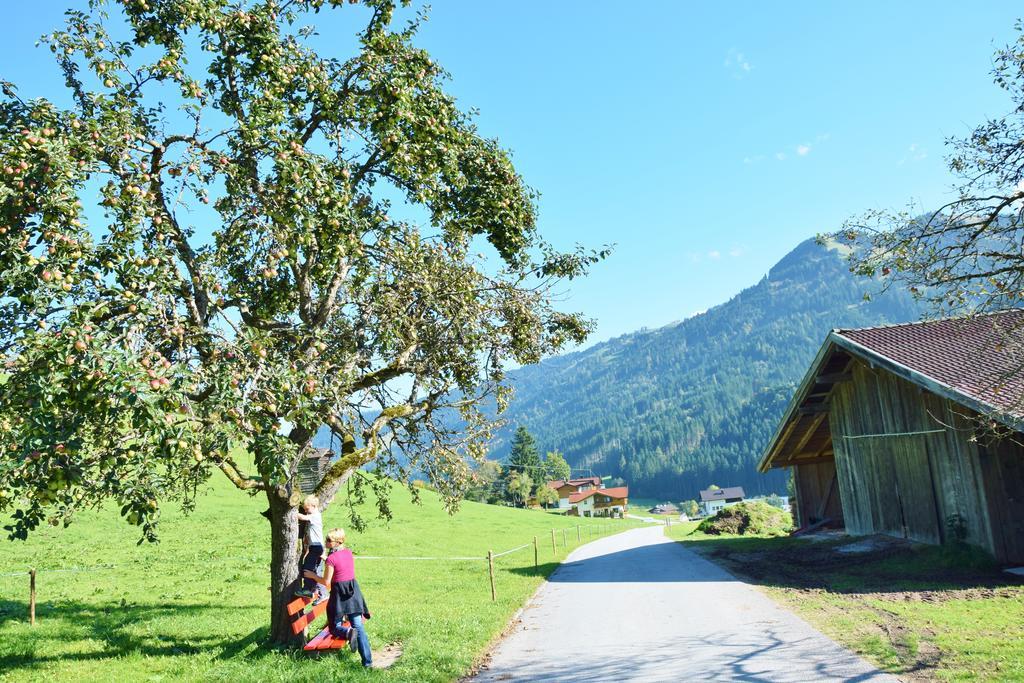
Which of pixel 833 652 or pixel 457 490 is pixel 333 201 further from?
pixel 833 652

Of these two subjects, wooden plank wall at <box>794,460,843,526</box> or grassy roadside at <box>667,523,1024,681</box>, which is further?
wooden plank wall at <box>794,460,843,526</box>

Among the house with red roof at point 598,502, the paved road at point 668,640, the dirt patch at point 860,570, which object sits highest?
the paved road at point 668,640

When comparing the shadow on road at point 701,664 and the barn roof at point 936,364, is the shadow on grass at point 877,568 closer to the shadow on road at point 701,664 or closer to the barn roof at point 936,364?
the barn roof at point 936,364

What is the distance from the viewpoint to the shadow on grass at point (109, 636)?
424 inches

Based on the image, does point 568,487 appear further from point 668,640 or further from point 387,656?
point 387,656

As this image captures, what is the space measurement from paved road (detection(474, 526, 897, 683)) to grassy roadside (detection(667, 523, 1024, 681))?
0.55 m

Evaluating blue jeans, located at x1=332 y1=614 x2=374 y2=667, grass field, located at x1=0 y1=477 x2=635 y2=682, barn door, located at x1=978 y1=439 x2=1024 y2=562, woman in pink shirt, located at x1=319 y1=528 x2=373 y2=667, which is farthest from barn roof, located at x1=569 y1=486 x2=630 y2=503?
blue jeans, located at x1=332 y1=614 x2=374 y2=667

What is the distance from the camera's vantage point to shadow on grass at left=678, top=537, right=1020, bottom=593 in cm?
1400

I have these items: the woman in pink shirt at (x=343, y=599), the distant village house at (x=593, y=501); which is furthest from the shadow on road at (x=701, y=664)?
the distant village house at (x=593, y=501)

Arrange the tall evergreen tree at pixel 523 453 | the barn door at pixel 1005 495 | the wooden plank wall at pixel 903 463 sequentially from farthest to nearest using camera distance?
the tall evergreen tree at pixel 523 453
the wooden plank wall at pixel 903 463
the barn door at pixel 1005 495

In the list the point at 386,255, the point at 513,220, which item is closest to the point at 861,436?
the point at 513,220

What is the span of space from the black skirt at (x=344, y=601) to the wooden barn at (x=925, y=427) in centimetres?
904

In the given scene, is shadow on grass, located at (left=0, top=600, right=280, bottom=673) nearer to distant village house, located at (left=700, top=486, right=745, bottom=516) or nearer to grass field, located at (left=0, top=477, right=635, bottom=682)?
grass field, located at (left=0, top=477, right=635, bottom=682)

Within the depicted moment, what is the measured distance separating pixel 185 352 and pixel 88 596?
12487 millimetres
